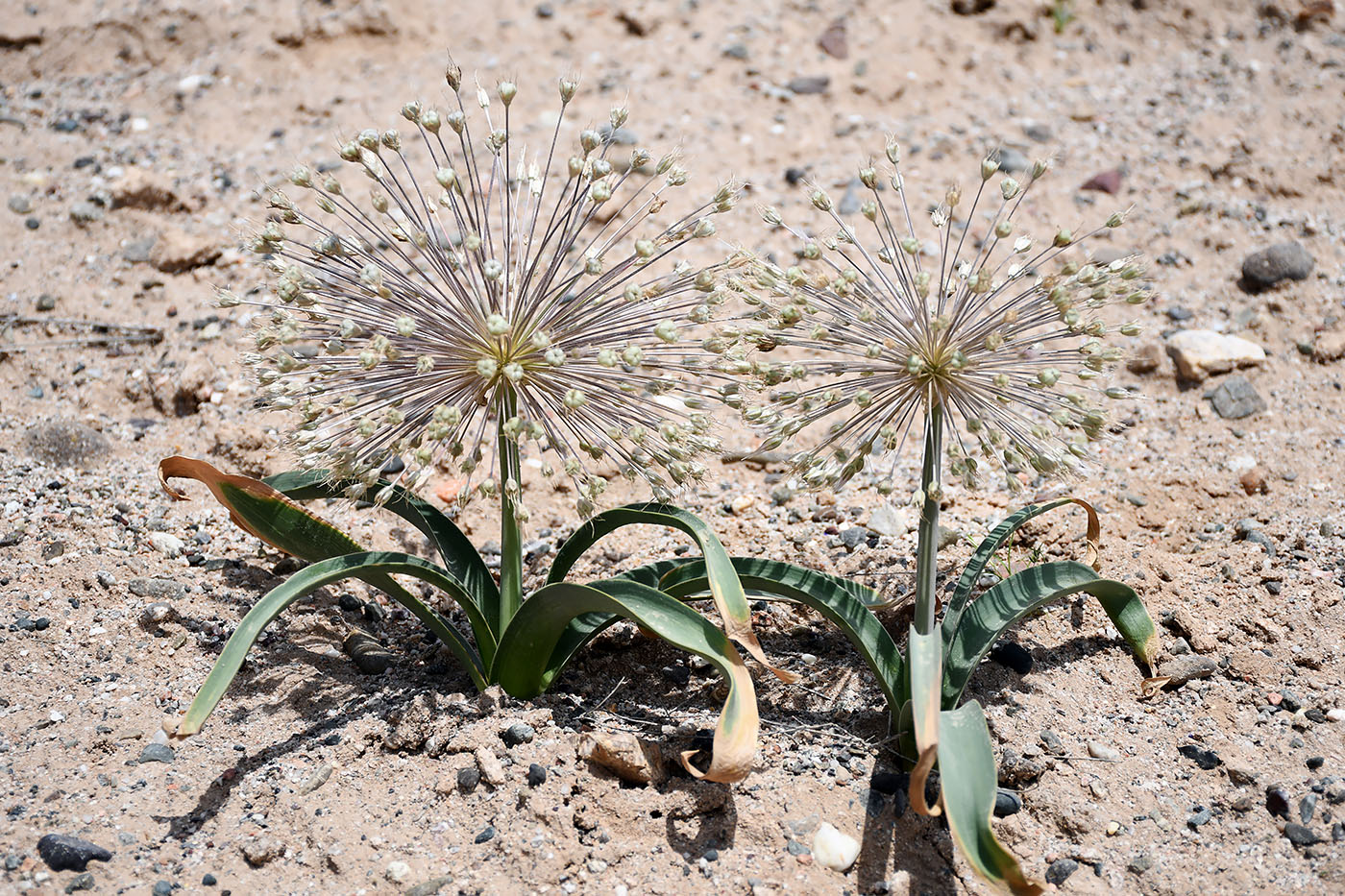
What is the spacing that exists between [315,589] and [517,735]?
0.82 m

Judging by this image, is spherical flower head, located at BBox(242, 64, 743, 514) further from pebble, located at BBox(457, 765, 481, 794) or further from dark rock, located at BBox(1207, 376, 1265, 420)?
dark rock, located at BBox(1207, 376, 1265, 420)

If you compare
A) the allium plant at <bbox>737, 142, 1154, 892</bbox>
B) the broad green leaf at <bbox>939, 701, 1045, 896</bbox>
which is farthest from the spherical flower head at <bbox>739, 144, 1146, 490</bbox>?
the broad green leaf at <bbox>939, 701, 1045, 896</bbox>

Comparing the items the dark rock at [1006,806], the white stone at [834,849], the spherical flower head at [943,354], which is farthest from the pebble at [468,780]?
the dark rock at [1006,806]

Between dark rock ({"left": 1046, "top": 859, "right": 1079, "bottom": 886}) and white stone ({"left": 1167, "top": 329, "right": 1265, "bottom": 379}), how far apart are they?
10.7 ft

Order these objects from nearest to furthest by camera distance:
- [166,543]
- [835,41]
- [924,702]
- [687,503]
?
[924,702] → [166,543] → [687,503] → [835,41]

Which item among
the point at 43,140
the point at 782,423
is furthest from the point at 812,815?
the point at 43,140

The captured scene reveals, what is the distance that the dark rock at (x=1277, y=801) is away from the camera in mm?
3486

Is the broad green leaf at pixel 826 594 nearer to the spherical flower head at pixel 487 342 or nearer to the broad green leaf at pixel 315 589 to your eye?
the spherical flower head at pixel 487 342

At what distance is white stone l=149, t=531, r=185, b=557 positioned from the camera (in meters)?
4.58

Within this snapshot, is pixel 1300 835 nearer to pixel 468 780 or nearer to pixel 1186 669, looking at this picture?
pixel 1186 669

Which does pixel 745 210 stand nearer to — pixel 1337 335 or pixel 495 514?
pixel 495 514

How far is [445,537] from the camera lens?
3992 millimetres

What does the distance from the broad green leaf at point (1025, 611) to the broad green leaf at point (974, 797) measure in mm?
341

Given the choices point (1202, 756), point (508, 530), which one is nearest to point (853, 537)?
point (1202, 756)
